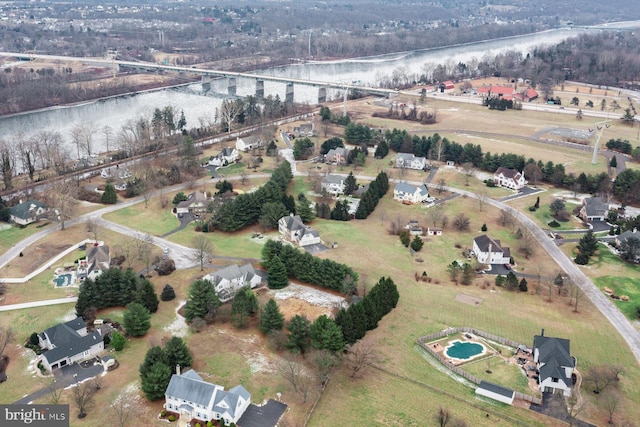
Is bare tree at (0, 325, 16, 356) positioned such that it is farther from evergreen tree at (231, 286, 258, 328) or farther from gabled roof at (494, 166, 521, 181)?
gabled roof at (494, 166, 521, 181)

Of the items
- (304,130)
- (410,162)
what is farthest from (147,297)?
(304,130)

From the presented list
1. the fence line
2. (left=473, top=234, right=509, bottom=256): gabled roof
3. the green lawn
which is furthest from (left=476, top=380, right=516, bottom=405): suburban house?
the green lawn

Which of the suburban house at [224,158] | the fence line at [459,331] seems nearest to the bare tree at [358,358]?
the fence line at [459,331]

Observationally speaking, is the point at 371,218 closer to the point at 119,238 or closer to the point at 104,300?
the point at 119,238

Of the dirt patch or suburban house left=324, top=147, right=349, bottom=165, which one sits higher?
suburban house left=324, top=147, right=349, bottom=165

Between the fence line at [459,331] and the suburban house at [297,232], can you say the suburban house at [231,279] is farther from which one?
the fence line at [459,331]

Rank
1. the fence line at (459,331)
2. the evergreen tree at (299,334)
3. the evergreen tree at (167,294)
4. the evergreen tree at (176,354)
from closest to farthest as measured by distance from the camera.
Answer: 1. the fence line at (459,331)
2. the evergreen tree at (176,354)
3. the evergreen tree at (299,334)
4. the evergreen tree at (167,294)

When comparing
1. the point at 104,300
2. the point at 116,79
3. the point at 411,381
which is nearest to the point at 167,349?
the point at 104,300

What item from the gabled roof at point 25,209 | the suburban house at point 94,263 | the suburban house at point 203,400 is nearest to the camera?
the suburban house at point 203,400
